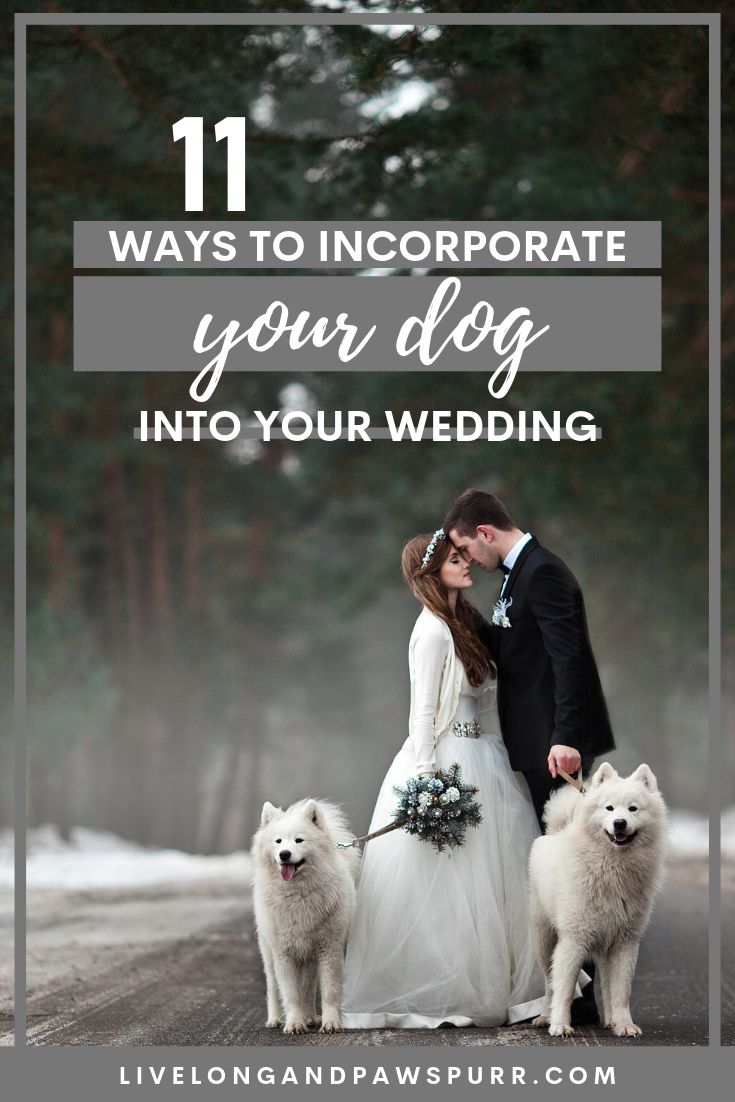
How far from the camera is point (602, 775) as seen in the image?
22.9 ft

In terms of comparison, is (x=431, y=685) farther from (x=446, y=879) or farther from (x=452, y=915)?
(x=452, y=915)

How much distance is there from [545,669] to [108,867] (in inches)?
635

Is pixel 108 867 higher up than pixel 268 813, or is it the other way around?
pixel 268 813

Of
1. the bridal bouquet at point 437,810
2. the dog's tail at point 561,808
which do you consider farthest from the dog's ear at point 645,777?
the bridal bouquet at point 437,810

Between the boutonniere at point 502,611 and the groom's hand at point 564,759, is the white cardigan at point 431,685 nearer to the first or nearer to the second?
the boutonniere at point 502,611

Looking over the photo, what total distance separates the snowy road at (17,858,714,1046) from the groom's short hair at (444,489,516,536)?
7.90 ft

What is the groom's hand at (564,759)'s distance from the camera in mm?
7305

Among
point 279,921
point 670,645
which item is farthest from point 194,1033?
point 670,645

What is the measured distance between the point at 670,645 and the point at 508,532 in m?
18.4

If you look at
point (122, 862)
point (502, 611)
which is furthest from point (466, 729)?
point (122, 862)

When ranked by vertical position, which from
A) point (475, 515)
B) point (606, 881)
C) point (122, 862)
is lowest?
point (122, 862)

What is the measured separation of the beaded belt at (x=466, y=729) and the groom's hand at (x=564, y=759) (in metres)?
0.49

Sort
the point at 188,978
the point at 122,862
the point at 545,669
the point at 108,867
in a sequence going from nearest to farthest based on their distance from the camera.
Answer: the point at 545,669 → the point at 188,978 → the point at 108,867 → the point at 122,862

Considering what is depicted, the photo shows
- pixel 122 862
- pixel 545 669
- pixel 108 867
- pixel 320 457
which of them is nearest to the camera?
pixel 545 669
